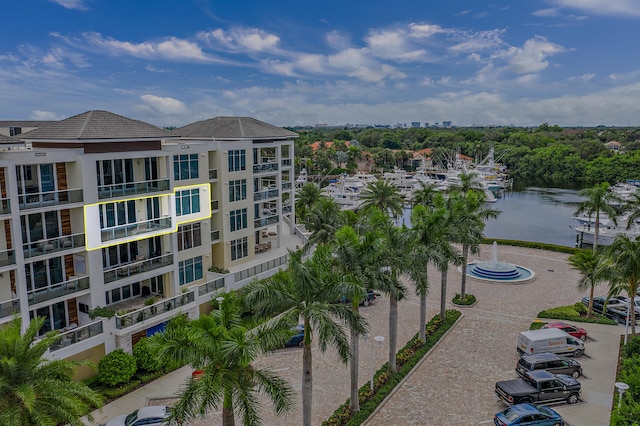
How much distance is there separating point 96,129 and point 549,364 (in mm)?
24099

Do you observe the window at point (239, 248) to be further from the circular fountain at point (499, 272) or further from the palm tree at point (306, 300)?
the palm tree at point (306, 300)

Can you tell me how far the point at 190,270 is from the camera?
30641 mm

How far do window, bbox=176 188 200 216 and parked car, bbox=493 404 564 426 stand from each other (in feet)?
66.3

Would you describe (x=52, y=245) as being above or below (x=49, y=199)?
below

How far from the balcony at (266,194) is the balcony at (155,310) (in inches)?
415

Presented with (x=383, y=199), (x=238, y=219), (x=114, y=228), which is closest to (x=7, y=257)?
(x=114, y=228)

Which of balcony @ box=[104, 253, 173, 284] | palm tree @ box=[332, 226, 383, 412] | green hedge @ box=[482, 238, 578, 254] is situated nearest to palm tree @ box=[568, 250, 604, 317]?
green hedge @ box=[482, 238, 578, 254]

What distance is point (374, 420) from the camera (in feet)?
63.4

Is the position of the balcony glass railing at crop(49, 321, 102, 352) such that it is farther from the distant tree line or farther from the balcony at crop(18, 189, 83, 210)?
the distant tree line

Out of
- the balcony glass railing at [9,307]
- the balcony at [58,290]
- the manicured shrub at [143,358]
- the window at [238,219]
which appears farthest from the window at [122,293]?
the window at [238,219]

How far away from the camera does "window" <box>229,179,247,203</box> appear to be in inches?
1318

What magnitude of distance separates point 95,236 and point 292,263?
13.0 metres

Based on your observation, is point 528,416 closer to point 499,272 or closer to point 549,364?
point 549,364

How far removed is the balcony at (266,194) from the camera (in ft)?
117
